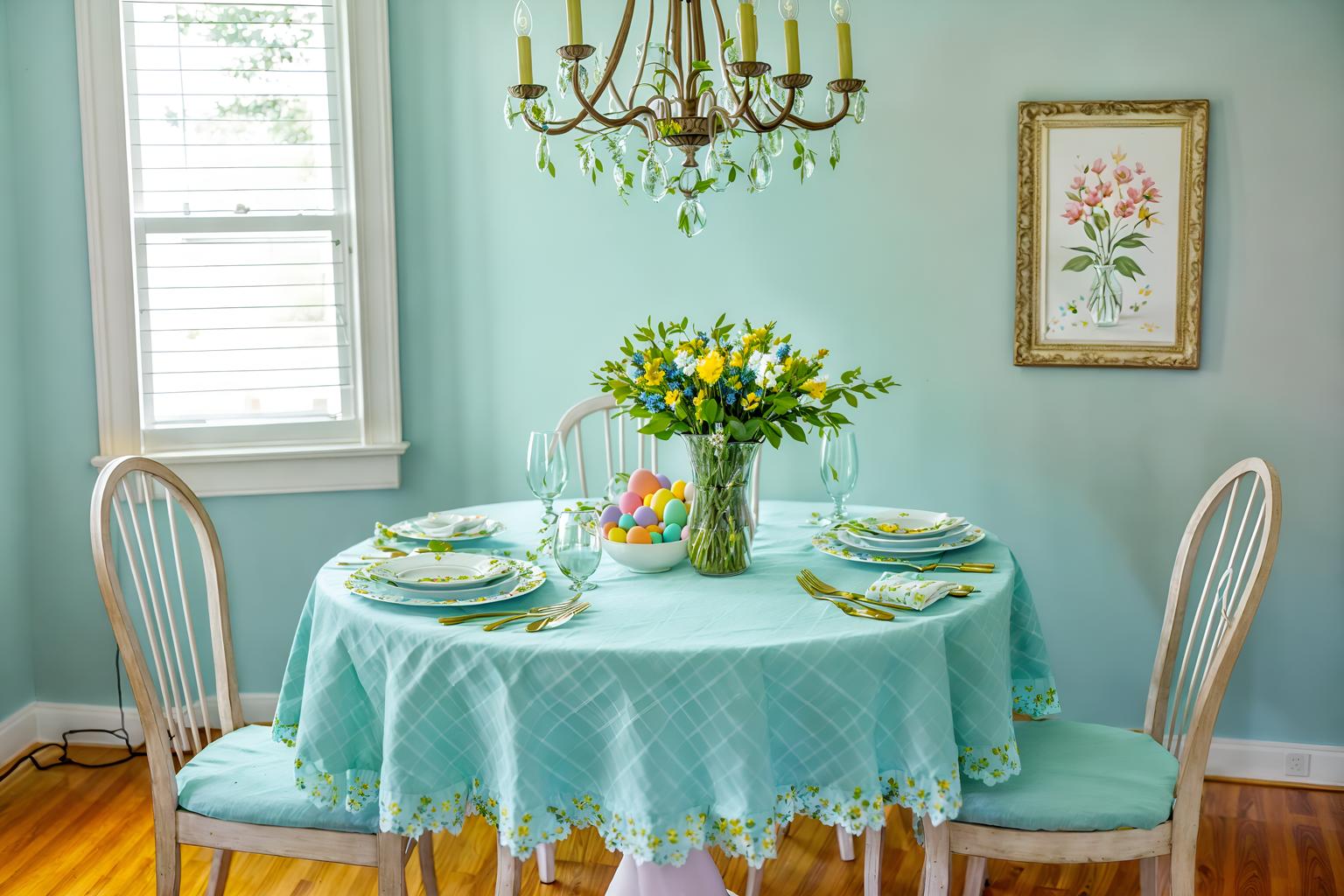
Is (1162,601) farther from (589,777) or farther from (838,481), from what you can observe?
(589,777)

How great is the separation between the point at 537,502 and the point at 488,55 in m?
1.30

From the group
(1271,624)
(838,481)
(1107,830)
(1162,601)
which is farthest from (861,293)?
(1107,830)

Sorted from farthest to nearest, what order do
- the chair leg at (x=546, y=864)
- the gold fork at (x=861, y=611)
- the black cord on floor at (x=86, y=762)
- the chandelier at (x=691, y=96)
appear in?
the black cord on floor at (x=86, y=762) → the chair leg at (x=546, y=864) → the chandelier at (x=691, y=96) → the gold fork at (x=861, y=611)

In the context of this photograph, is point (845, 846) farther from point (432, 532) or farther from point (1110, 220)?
point (1110, 220)

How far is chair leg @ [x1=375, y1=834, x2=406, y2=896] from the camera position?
1643 millimetres

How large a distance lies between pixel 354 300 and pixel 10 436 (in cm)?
97

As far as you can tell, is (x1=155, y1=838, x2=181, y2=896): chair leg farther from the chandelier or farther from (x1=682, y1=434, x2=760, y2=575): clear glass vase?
the chandelier

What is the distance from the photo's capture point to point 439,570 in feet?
6.00

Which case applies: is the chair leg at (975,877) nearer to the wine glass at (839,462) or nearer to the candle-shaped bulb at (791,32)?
the wine glass at (839,462)

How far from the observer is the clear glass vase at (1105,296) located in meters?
2.77

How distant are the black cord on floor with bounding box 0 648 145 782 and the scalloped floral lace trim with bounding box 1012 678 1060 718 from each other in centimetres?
231

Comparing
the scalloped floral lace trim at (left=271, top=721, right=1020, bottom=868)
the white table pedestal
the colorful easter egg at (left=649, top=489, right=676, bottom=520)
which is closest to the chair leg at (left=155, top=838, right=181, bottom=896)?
the scalloped floral lace trim at (left=271, top=721, right=1020, bottom=868)

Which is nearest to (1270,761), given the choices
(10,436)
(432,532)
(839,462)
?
(839,462)

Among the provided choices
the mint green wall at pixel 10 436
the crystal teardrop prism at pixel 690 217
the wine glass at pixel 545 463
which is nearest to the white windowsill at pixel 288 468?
the mint green wall at pixel 10 436
